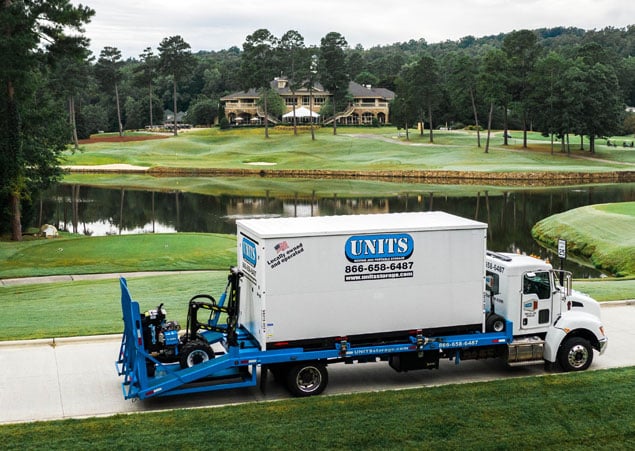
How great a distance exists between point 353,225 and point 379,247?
29.8 inches

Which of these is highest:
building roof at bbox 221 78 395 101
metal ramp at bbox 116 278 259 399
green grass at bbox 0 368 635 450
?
building roof at bbox 221 78 395 101

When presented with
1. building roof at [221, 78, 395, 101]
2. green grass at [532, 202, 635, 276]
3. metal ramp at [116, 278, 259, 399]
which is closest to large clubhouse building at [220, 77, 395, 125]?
building roof at [221, 78, 395, 101]

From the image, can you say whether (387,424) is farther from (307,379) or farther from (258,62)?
(258,62)

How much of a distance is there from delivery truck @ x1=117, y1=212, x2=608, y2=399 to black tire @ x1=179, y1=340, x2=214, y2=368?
0.02 metres

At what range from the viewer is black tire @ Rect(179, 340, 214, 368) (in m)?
13.9

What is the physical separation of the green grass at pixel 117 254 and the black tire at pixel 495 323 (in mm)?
18464

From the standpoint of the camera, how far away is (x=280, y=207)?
6262cm

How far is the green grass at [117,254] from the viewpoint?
1249 inches

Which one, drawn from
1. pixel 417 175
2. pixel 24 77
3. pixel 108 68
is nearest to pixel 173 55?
pixel 108 68

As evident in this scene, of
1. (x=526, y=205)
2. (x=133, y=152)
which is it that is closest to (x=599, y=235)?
(x=526, y=205)

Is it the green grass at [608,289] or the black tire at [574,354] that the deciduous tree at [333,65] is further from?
the black tire at [574,354]

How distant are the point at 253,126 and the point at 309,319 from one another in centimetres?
12877

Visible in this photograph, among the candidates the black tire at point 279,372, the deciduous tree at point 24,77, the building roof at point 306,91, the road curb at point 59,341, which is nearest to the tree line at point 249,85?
the deciduous tree at point 24,77

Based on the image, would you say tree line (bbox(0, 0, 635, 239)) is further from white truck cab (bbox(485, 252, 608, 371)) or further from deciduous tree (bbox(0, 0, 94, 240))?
white truck cab (bbox(485, 252, 608, 371))
